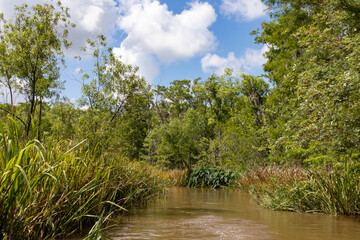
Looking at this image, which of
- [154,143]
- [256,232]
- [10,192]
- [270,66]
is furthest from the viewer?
[154,143]

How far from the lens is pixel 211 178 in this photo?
58.5 ft

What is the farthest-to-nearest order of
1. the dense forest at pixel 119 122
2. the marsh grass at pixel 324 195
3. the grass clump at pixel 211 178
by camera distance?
the grass clump at pixel 211 178, the marsh grass at pixel 324 195, the dense forest at pixel 119 122

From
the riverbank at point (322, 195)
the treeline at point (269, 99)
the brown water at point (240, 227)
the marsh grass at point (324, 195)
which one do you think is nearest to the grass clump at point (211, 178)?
the treeline at point (269, 99)

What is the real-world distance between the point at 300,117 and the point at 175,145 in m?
14.3

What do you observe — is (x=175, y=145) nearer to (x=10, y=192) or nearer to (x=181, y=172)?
(x=181, y=172)

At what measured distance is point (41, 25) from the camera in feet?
39.3

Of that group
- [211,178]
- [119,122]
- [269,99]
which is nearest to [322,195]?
[119,122]

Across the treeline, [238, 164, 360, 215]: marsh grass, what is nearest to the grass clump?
the treeline

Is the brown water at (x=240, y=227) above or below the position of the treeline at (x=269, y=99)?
below

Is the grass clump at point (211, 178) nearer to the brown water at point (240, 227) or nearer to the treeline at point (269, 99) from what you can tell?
the treeline at point (269, 99)

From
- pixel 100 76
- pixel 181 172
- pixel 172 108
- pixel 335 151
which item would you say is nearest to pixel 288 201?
pixel 335 151

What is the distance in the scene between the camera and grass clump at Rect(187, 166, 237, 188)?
17234mm

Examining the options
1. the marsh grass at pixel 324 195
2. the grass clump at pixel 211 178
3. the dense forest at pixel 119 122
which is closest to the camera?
the dense forest at pixel 119 122

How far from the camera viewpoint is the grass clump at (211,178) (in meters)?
17.2
